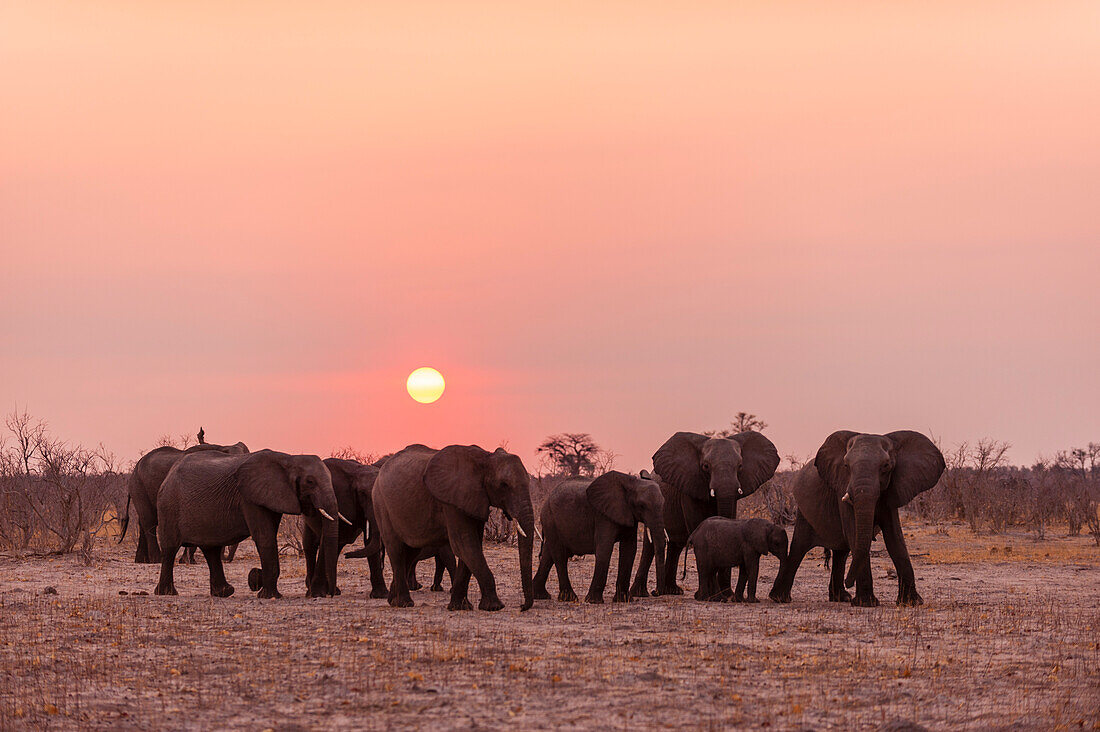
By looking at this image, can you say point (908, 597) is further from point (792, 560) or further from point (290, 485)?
point (290, 485)

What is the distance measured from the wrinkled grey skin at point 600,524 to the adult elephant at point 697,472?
5.09ft

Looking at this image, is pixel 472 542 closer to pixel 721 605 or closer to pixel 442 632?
pixel 442 632

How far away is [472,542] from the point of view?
17125 mm

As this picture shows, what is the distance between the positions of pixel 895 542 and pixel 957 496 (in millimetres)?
24073

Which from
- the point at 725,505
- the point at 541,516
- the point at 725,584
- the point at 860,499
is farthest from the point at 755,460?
the point at 541,516

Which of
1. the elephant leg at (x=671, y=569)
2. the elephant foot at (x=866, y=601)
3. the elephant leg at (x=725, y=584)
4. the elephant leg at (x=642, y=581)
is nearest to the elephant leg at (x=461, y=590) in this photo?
the elephant leg at (x=642, y=581)

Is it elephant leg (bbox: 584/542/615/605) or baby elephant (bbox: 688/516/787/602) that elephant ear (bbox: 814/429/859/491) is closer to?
baby elephant (bbox: 688/516/787/602)

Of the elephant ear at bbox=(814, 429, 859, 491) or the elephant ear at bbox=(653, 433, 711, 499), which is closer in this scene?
the elephant ear at bbox=(814, 429, 859, 491)

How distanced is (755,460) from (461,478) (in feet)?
19.5

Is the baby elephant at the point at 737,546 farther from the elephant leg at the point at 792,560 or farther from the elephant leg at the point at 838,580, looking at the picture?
the elephant leg at the point at 838,580

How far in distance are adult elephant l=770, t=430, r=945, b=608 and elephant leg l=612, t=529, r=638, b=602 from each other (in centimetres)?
206

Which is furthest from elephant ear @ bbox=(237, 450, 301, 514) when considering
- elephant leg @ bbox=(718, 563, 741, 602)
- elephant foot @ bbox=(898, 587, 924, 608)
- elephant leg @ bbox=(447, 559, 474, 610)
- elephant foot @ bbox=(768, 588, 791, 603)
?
elephant foot @ bbox=(898, 587, 924, 608)

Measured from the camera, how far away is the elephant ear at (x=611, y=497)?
18312 millimetres

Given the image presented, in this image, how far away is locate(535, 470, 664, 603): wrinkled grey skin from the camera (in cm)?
1830
